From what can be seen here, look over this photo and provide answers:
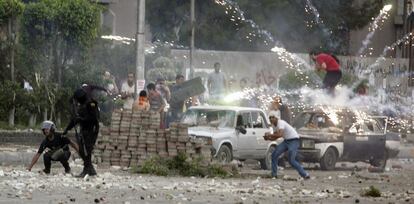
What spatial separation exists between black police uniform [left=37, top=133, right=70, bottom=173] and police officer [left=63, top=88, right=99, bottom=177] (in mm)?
370

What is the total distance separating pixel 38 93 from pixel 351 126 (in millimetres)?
9122

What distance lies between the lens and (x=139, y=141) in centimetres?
2667

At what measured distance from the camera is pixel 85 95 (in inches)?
944

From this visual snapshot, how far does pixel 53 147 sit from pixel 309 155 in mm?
7539

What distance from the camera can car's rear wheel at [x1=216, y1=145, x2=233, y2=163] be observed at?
2880cm

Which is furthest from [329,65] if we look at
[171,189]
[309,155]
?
[171,189]

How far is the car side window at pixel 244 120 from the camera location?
98.4ft

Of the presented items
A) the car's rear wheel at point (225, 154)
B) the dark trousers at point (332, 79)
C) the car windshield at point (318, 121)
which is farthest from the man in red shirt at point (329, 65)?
the car's rear wheel at point (225, 154)

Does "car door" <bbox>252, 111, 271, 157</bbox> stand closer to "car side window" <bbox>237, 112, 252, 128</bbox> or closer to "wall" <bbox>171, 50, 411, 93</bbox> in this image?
"car side window" <bbox>237, 112, 252, 128</bbox>

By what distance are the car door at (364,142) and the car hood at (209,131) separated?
9.46ft

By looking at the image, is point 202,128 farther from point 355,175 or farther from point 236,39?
point 236,39

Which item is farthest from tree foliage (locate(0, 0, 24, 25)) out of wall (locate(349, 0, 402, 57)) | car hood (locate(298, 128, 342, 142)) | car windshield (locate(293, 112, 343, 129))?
wall (locate(349, 0, 402, 57))

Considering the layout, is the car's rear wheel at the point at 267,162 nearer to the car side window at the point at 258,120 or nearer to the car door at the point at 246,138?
the car door at the point at 246,138

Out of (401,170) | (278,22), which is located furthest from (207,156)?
(278,22)
